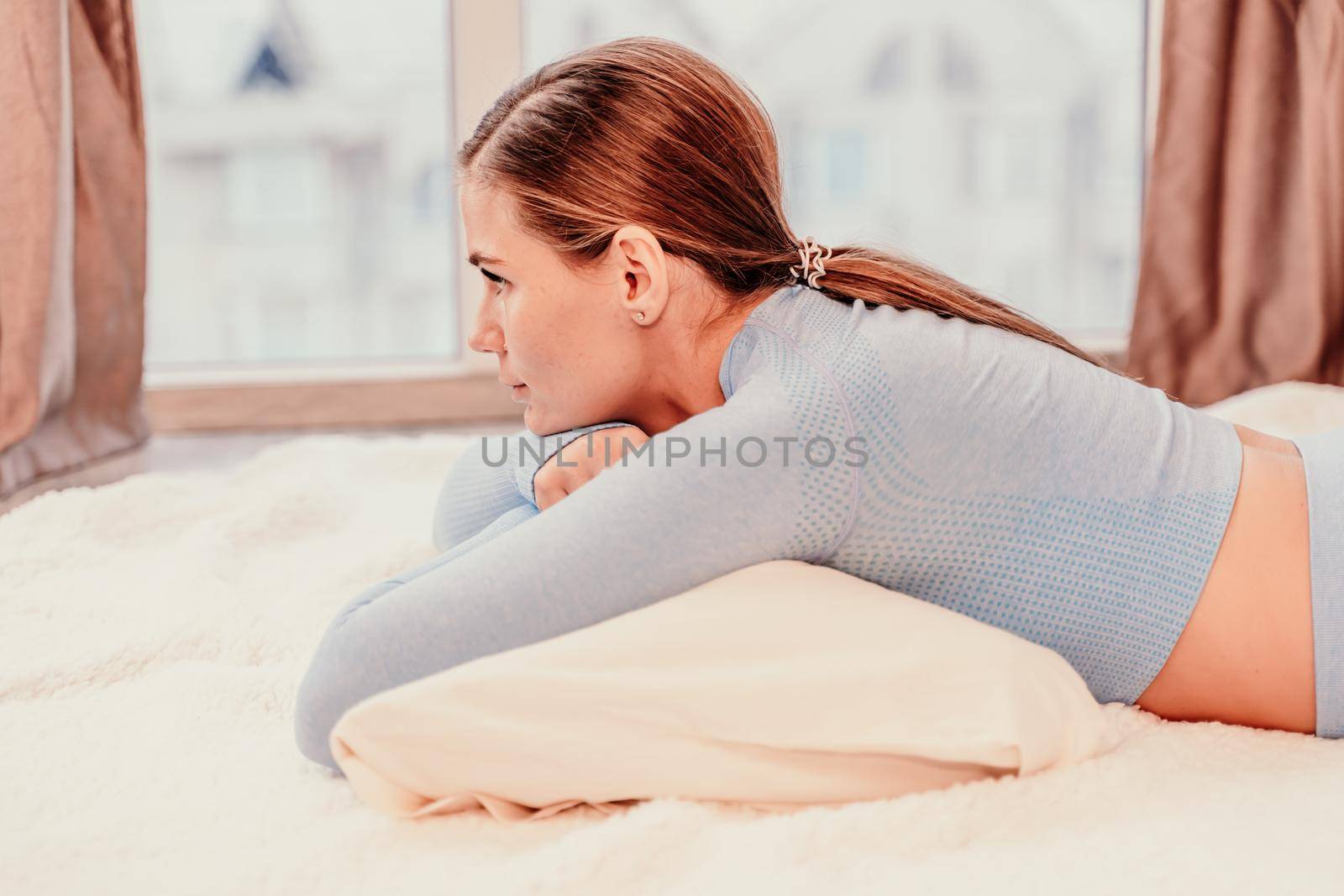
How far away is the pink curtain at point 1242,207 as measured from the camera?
230 cm

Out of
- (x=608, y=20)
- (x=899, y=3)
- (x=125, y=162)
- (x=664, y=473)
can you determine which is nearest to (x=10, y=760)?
(x=664, y=473)

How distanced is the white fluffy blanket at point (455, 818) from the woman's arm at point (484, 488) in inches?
9.5

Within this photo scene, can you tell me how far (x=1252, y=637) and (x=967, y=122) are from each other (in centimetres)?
219

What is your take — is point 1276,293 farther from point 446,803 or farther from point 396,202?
point 446,803

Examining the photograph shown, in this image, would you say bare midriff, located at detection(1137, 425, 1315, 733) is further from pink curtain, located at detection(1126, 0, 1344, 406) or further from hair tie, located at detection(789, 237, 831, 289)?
pink curtain, located at detection(1126, 0, 1344, 406)

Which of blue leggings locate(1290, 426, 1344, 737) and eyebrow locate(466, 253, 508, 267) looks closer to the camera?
blue leggings locate(1290, 426, 1344, 737)

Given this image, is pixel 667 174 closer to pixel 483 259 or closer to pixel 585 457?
pixel 483 259

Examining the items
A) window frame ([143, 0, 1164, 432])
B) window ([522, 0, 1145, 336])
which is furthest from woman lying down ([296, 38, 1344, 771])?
window ([522, 0, 1145, 336])

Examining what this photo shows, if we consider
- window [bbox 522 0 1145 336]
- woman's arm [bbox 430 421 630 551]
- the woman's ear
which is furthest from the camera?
window [bbox 522 0 1145 336]

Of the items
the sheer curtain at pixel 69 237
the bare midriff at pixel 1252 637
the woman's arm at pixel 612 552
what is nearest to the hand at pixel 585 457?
the woman's arm at pixel 612 552

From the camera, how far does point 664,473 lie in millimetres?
855

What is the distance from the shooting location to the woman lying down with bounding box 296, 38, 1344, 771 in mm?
863

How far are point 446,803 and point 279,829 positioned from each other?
0.38 ft

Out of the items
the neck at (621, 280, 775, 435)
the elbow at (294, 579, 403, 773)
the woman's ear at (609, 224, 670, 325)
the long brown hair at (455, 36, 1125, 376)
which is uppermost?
the long brown hair at (455, 36, 1125, 376)
